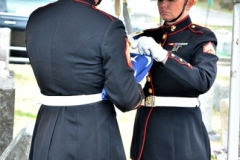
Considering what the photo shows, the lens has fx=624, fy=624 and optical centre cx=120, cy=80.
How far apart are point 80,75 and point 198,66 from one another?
59 centimetres

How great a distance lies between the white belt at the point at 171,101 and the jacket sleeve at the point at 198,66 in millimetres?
181

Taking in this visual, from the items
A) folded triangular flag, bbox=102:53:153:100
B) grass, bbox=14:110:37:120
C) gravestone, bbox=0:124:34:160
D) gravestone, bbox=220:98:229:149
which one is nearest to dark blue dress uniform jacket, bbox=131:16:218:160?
folded triangular flag, bbox=102:53:153:100

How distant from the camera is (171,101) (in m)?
3.00

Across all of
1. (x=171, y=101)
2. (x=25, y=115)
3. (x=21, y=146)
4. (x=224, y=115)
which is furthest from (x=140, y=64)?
(x=25, y=115)

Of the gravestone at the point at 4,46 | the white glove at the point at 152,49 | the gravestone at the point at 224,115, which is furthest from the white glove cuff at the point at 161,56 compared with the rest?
the gravestone at the point at 4,46

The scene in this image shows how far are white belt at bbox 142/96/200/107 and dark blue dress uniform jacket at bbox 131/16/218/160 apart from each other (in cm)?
2

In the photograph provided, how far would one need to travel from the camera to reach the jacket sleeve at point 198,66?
2.70 meters

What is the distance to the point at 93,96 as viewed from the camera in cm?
258

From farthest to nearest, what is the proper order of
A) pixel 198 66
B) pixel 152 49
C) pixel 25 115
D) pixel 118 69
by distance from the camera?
pixel 25 115, pixel 198 66, pixel 152 49, pixel 118 69

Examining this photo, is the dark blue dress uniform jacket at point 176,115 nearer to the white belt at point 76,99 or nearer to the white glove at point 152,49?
the white glove at point 152,49

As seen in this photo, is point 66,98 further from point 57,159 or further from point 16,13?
point 16,13

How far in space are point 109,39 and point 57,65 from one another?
0.24 metres

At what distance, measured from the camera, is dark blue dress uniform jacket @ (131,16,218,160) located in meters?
2.96

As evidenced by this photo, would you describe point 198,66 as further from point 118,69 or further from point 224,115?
point 224,115
